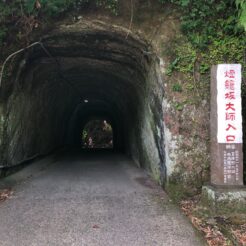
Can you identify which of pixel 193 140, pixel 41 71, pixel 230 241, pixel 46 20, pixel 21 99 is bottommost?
pixel 230 241

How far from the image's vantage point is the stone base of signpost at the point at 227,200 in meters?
5.87

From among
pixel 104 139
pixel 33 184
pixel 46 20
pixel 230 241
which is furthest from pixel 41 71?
pixel 104 139

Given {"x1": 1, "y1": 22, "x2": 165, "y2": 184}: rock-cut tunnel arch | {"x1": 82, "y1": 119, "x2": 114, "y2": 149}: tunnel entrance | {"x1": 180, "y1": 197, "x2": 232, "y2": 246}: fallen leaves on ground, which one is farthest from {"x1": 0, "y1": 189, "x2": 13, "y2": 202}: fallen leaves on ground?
{"x1": 82, "y1": 119, "x2": 114, "y2": 149}: tunnel entrance

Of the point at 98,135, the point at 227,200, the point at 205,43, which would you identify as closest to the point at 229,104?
the point at 205,43

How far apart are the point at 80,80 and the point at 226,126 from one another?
720cm

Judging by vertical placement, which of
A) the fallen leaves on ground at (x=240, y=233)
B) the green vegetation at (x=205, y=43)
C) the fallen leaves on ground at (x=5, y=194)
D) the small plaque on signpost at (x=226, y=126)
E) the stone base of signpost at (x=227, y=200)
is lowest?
the fallen leaves on ground at (x=240, y=233)

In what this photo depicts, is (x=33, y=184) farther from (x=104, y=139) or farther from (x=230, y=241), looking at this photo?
(x=104, y=139)

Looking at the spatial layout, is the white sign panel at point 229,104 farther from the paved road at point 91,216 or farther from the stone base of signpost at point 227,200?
the paved road at point 91,216

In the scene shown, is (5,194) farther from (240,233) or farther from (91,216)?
(240,233)

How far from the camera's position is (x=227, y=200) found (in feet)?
19.4

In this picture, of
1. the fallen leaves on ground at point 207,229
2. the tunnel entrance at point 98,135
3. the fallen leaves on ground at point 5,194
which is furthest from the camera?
the tunnel entrance at point 98,135

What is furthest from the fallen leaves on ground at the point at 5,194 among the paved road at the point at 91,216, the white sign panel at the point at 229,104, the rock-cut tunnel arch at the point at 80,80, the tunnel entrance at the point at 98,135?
the tunnel entrance at the point at 98,135

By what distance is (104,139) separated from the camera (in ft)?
115

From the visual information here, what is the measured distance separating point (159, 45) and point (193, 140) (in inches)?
78.0
